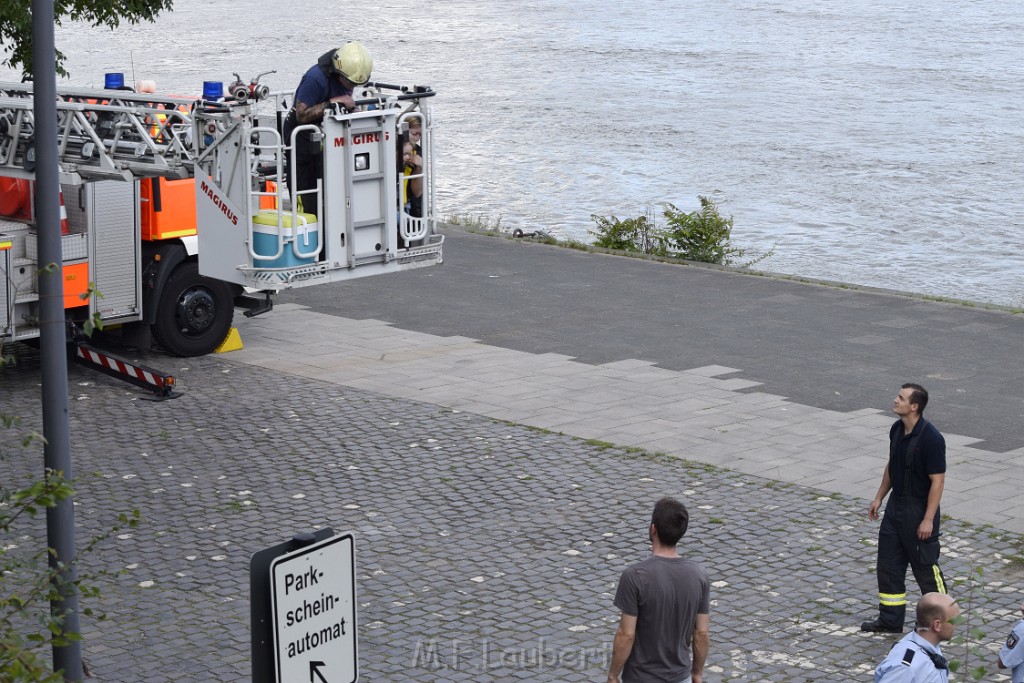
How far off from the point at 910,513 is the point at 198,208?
7293 mm

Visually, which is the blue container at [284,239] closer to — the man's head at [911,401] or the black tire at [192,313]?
the black tire at [192,313]

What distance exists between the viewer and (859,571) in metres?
9.45

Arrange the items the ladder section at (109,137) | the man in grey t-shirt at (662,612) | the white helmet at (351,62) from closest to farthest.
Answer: the man in grey t-shirt at (662,612)
the white helmet at (351,62)
the ladder section at (109,137)

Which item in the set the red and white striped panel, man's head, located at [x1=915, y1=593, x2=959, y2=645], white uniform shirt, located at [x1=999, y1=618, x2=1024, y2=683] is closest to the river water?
the red and white striped panel

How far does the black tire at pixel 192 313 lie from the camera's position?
1434cm

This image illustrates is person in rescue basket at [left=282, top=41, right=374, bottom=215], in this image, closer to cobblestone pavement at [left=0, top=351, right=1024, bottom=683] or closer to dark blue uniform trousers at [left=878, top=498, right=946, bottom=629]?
cobblestone pavement at [left=0, top=351, right=1024, bottom=683]

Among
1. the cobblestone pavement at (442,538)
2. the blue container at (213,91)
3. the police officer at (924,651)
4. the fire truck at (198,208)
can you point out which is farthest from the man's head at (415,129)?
the police officer at (924,651)

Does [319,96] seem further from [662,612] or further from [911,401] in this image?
[662,612]

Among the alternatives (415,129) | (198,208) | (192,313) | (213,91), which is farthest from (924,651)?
(192,313)

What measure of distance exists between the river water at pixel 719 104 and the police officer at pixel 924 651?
1940cm

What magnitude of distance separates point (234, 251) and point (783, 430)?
501cm

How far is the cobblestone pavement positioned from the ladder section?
2116mm

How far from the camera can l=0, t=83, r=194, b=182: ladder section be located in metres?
13.9

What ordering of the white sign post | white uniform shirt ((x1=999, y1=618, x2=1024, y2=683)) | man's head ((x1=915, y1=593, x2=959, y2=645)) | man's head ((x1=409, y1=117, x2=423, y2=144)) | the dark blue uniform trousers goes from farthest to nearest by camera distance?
1. man's head ((x1=409, y1=117, x2=423, y2=144))
2. the dark blue uniform trousers
3. white uniform shirt ((x1=999, y1=618, x2=1024, y2=683))
4. man's head ((x1=915, y1=593, x2=959, y2=645))
5. the white sign post
